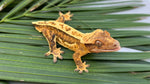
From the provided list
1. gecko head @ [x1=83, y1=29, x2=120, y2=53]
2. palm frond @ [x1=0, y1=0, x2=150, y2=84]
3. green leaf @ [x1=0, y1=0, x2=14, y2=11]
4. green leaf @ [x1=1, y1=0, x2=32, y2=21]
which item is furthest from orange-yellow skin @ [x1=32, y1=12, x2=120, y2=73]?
green leaf @ [x1=0, y1=0, x2=14, y2=11]

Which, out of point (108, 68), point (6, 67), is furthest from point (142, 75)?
point (6, 67)

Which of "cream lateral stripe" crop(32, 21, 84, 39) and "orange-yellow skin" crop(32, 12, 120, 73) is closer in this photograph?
"orange-yellow skin" crop(32, 12, 120, 73)

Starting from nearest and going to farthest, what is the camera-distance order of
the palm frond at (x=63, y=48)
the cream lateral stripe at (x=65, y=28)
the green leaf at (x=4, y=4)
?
1. the palm frond at (x=63, y=48)
2. the cream lateral stripe at (x=65, y=28)
3. the green leaf at (x=4, y=4)

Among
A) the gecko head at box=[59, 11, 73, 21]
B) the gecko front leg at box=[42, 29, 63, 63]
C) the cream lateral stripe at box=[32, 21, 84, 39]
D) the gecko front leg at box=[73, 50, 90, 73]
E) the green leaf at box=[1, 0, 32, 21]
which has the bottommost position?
the gecko front leg at box=[73, 50, 90, 73]

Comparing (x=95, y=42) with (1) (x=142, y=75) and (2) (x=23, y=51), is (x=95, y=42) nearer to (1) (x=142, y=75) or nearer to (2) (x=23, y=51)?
(1) (x=142, y=75)

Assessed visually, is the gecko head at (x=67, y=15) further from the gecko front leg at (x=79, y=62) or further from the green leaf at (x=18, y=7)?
the gecko front leg at (x=79, y=62)

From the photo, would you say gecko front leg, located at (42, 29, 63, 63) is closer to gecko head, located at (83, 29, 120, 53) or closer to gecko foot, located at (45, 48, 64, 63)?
gecko foot, located at (45, 48, 64, 63)

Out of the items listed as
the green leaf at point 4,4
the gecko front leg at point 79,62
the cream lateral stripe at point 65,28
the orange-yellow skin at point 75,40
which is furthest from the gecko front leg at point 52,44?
the green leaf at point 4,4
